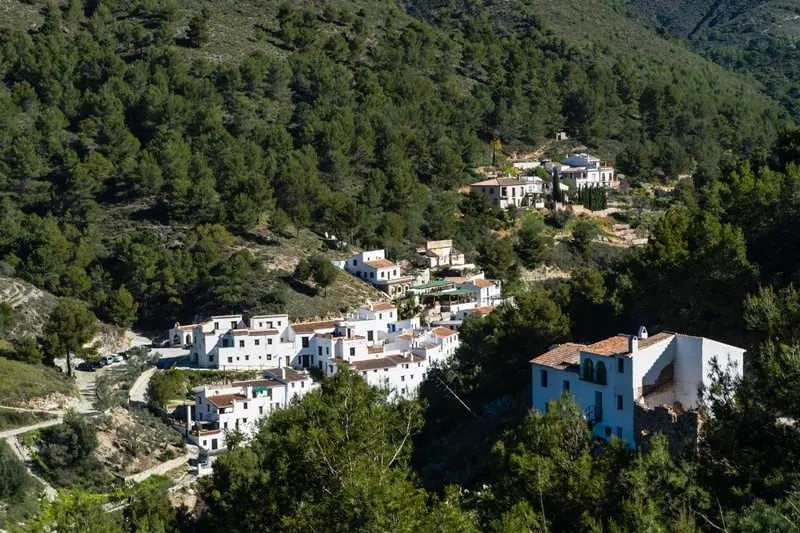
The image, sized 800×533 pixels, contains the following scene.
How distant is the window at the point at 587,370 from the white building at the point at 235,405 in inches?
509

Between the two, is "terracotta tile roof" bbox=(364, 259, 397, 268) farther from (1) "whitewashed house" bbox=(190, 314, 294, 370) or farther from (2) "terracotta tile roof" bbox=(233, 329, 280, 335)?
(2) "terracotta tile roof" bbox=(233, 329, 280, 335)

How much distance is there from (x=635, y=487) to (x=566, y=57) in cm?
6533

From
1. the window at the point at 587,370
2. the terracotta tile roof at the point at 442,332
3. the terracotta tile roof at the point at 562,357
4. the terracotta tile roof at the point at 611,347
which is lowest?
the terracotta tile roof at the point at 442,332

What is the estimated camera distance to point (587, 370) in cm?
2098

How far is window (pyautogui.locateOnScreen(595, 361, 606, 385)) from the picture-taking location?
2059 cm

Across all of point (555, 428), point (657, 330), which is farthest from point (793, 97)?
point (555, 428)

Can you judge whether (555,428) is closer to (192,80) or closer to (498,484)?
(498,484)

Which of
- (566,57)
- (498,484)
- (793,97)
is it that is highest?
(498,484)

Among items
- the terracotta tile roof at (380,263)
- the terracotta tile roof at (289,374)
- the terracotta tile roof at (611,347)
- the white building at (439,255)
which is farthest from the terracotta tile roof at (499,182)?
the terracotta tile roof at (611,347)

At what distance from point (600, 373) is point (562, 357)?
190 centimetres

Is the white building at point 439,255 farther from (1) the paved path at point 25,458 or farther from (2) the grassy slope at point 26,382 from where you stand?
(1) the paved path at point 25,458

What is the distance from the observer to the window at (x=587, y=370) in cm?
2089

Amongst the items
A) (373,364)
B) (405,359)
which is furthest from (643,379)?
(405,359)

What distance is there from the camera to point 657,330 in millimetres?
24656
